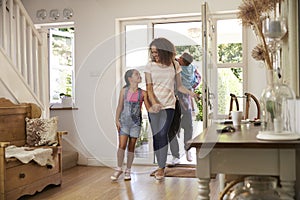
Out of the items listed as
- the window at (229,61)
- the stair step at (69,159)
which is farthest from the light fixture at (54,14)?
the window at (229,61)

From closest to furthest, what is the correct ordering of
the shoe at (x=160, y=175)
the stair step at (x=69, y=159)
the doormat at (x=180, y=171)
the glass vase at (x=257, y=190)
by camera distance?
1. the glass vase at (x=257, y=190)
2. the shoe at (x=160, y=175)
3. the doormat at (x=180, y=171)
4. the stair step at (x=69, y=159)

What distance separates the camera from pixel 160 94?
408 centimetres

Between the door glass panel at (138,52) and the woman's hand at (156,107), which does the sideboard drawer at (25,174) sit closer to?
the woman's hand at (156,107)

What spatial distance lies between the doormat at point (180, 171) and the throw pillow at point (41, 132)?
4.22 feet

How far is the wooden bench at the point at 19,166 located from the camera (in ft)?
10.3

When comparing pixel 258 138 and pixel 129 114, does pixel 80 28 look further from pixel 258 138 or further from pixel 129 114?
pixel 258 138

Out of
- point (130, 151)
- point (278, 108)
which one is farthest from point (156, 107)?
point (278, 108)

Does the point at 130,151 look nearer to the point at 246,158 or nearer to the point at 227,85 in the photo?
the point at 227,85

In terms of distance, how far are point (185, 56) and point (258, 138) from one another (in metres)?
3.38

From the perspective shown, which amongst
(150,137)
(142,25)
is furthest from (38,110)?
(142,25)

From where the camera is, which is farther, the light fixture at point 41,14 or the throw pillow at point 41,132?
the light fixture at point 41,14

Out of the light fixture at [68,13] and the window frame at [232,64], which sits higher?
the light fixture at [68,13]

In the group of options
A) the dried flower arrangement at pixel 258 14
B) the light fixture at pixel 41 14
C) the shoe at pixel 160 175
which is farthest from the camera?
the light fixture at pixel 41 14

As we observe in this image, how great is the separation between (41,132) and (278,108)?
2.88 m
